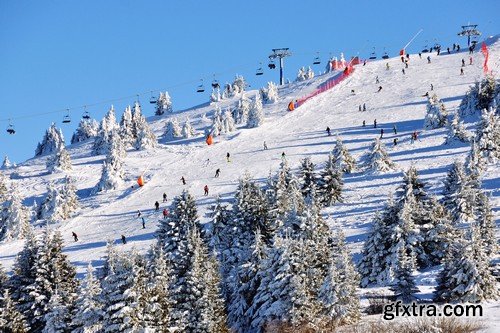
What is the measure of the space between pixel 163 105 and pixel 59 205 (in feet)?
257

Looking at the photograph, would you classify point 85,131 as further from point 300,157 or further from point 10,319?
point 10,319

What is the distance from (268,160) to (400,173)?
1814 centimetres

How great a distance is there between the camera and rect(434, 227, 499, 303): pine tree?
91.1ft

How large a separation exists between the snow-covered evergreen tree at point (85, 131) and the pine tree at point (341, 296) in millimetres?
114108

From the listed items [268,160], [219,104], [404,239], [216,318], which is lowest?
[216,318]

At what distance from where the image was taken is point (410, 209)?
1512 inches

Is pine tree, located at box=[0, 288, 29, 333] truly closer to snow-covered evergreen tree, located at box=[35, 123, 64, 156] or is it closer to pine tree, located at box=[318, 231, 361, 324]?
pine tree, located at box=[318, 231, 361, 324]

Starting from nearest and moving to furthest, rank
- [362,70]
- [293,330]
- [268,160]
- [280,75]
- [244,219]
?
[293,330] < [244,219] < [268,160] < [362,70] < [280,75]

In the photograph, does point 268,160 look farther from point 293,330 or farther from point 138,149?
point 293,330

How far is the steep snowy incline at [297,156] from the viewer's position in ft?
181

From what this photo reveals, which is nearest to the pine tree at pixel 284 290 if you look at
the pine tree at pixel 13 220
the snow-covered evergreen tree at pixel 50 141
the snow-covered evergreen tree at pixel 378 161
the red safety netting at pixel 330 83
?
the snow-covered evergreen tree at pixel 378 161

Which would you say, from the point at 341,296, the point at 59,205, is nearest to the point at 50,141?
the point at 59,205

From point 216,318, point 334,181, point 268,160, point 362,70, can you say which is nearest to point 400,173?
point 334,181

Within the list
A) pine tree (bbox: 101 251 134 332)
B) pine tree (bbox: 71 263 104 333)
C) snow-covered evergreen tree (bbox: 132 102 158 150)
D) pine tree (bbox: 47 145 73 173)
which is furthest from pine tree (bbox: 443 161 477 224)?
pine tree (bbox: 47 145 73 173)
